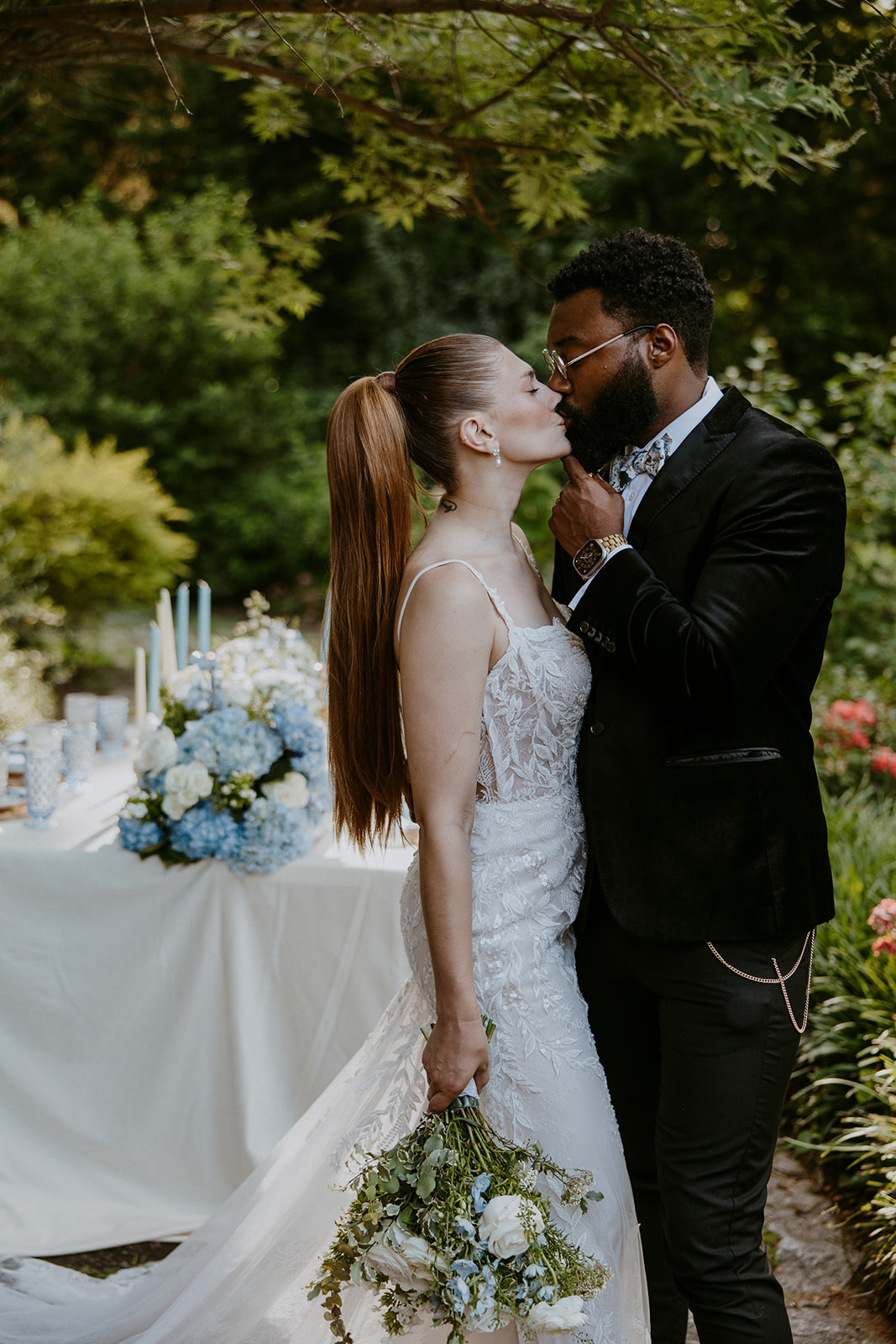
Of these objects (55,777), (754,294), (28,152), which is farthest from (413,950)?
(28,152)

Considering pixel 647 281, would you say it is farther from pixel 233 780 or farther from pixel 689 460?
pixel 233 780

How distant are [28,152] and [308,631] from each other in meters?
7.39

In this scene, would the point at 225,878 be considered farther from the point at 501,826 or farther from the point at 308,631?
the point at 308,631

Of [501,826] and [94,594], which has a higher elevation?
[501,826]

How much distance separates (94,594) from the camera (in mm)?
8844

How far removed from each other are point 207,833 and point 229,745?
0.79 ft

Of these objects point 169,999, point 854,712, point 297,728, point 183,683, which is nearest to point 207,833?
point 297,728

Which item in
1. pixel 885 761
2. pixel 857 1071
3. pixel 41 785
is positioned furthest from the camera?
pixel 885 761

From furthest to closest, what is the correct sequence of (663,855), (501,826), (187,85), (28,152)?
(28,152) → (187,85) → (501,826) → (663,855)

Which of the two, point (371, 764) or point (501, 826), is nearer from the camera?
point (501, 826)

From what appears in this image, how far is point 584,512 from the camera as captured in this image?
1993mm

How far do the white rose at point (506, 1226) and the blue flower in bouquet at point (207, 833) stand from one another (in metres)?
1.56

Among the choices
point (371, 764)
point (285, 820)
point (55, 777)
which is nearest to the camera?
point (371, 764)

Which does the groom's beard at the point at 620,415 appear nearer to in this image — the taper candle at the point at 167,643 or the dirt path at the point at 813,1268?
the taper candle at the point at 167,643
